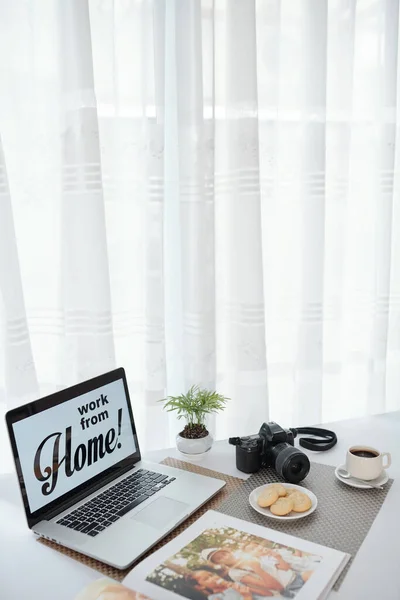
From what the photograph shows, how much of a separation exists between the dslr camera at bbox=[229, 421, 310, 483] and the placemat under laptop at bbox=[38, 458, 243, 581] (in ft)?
0.15

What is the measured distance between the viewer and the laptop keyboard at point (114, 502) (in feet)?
3.07

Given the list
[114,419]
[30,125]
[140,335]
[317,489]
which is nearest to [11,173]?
[30,125]

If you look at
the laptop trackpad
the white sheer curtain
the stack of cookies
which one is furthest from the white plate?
the white sheer curtain

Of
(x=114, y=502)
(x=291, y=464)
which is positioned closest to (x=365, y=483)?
(x=291, y=464)

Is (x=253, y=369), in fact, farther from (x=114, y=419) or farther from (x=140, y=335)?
(x=114, y=419)

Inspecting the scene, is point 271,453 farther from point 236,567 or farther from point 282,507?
point 236,567

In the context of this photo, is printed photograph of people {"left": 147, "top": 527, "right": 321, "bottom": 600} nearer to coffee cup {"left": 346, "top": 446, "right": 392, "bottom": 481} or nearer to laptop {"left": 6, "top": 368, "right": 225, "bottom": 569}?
laptop {"left": 6, "top": 368, "right": 225, "bottom": 569}

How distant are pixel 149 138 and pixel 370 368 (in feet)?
3.09

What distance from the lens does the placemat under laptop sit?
0.84m

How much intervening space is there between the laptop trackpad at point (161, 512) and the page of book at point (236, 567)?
0.04 m

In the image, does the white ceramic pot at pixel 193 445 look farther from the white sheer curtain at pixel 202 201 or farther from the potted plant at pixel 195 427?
the white sheer curtain at pixel 202 201

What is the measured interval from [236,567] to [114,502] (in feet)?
0.89

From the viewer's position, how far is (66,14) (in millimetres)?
1216

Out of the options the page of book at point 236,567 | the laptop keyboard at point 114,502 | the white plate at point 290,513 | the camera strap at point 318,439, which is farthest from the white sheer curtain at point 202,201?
the page of book at point 236,567
